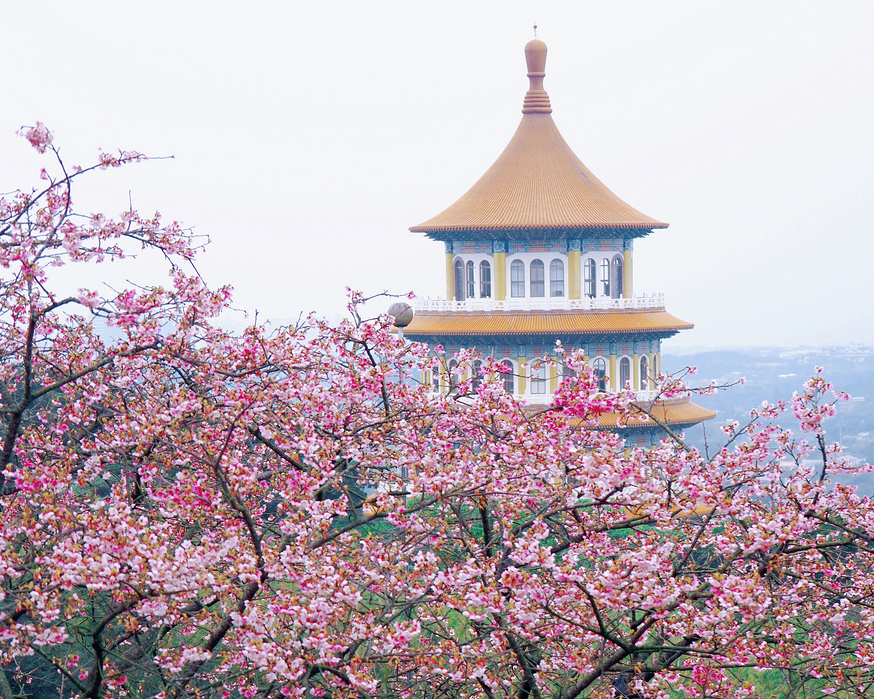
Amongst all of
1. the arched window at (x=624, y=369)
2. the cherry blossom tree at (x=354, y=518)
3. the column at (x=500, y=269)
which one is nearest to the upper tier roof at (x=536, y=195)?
the column at (x=500, y=269)

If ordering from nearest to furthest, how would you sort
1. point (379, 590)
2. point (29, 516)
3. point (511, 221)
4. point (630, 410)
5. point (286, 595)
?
point (286, 595), point (29, 516), point (379, 590), point (630, 410), point (511, 221)

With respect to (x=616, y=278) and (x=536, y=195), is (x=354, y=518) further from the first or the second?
(x=616, y=278)

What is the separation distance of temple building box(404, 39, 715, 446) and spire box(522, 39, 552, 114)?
5.91ft

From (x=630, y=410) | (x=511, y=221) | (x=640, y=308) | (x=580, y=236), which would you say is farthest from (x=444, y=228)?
(x=630, y=410)

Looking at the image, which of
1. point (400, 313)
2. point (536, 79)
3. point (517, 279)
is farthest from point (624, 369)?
point (400, 313)

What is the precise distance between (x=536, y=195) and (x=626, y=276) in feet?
14.4

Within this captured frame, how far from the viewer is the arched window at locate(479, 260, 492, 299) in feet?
126

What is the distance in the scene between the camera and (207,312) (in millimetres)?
7426

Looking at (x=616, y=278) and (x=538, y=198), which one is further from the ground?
(x=538, y=198)

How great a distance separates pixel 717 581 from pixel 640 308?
31.7 metres

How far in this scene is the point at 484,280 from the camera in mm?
38375

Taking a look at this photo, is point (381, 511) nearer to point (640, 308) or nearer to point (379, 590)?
point (379, 590)

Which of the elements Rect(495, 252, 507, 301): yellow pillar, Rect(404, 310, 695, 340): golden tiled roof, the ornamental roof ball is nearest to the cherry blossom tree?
the ornamental roof ball

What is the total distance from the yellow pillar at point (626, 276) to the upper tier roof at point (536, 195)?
1.03 m
